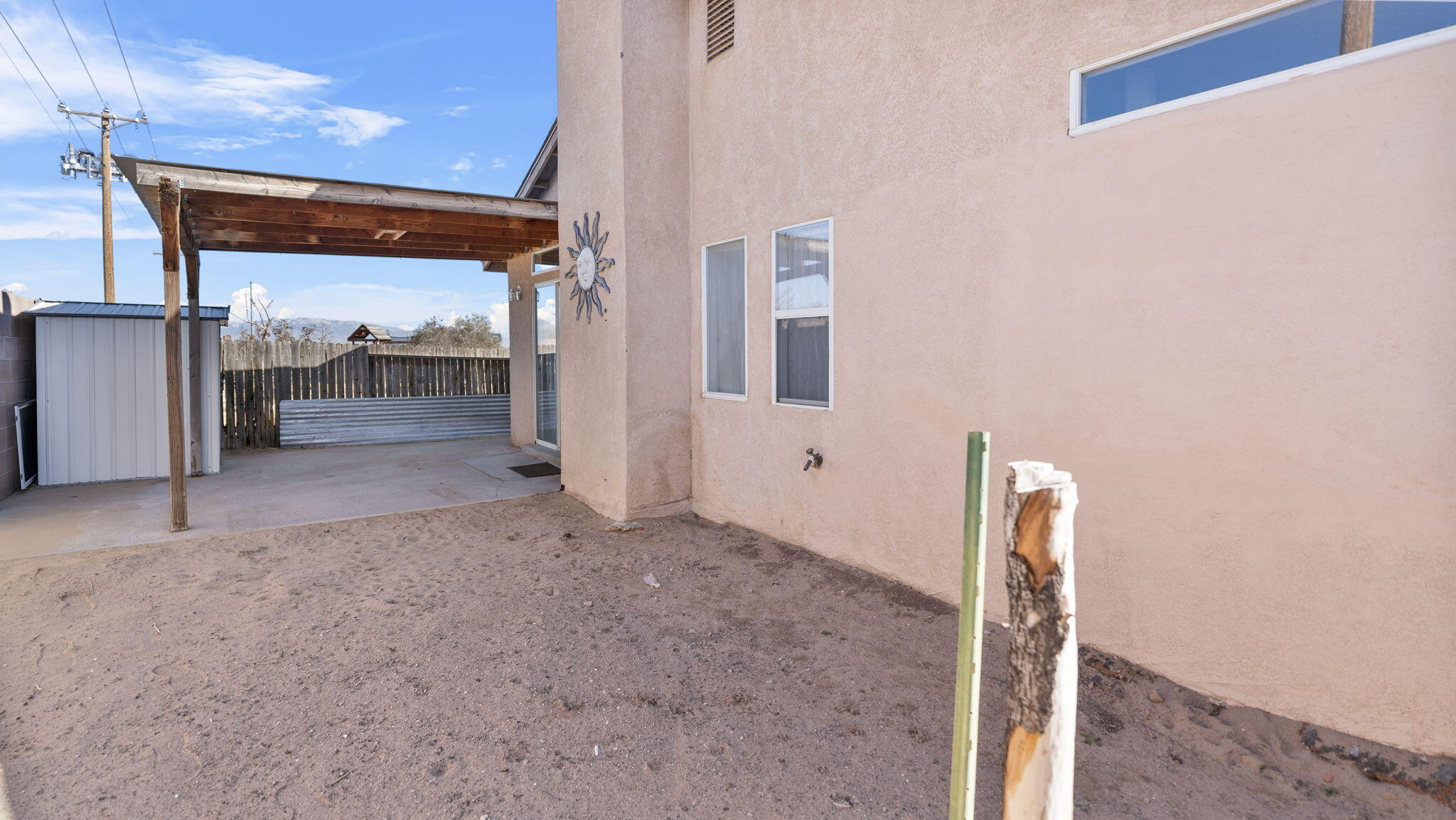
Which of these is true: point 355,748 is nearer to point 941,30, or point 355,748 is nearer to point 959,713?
point 959,713

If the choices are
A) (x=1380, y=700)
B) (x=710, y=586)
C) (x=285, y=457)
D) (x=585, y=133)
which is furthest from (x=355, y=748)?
(x=285, y=457)

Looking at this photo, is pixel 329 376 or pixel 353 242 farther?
pixel 329 376

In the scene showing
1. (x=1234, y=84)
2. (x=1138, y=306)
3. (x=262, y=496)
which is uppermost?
(x=1234, y=84)

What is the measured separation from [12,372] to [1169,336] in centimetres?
961

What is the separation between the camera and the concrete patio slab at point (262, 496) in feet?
17.1

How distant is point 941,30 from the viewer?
361 centimetres

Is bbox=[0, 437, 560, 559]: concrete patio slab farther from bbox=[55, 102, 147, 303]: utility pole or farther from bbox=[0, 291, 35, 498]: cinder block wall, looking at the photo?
bbox=[55, 102, 147, 303]: utility pole

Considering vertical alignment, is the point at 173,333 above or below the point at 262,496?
above

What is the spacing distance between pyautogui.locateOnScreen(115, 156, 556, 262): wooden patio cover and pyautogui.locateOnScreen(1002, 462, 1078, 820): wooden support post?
19.9 ft

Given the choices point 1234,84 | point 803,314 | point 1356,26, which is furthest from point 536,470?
point 1356,26

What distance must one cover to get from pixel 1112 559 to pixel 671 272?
3.99m

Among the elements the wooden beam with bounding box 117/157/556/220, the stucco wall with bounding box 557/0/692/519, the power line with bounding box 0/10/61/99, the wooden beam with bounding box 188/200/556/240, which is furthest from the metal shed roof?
the power line with bounding box 0/10/61/99

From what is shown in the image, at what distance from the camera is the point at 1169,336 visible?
9.04 ft

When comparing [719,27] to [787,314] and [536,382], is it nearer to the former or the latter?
[787,314]
